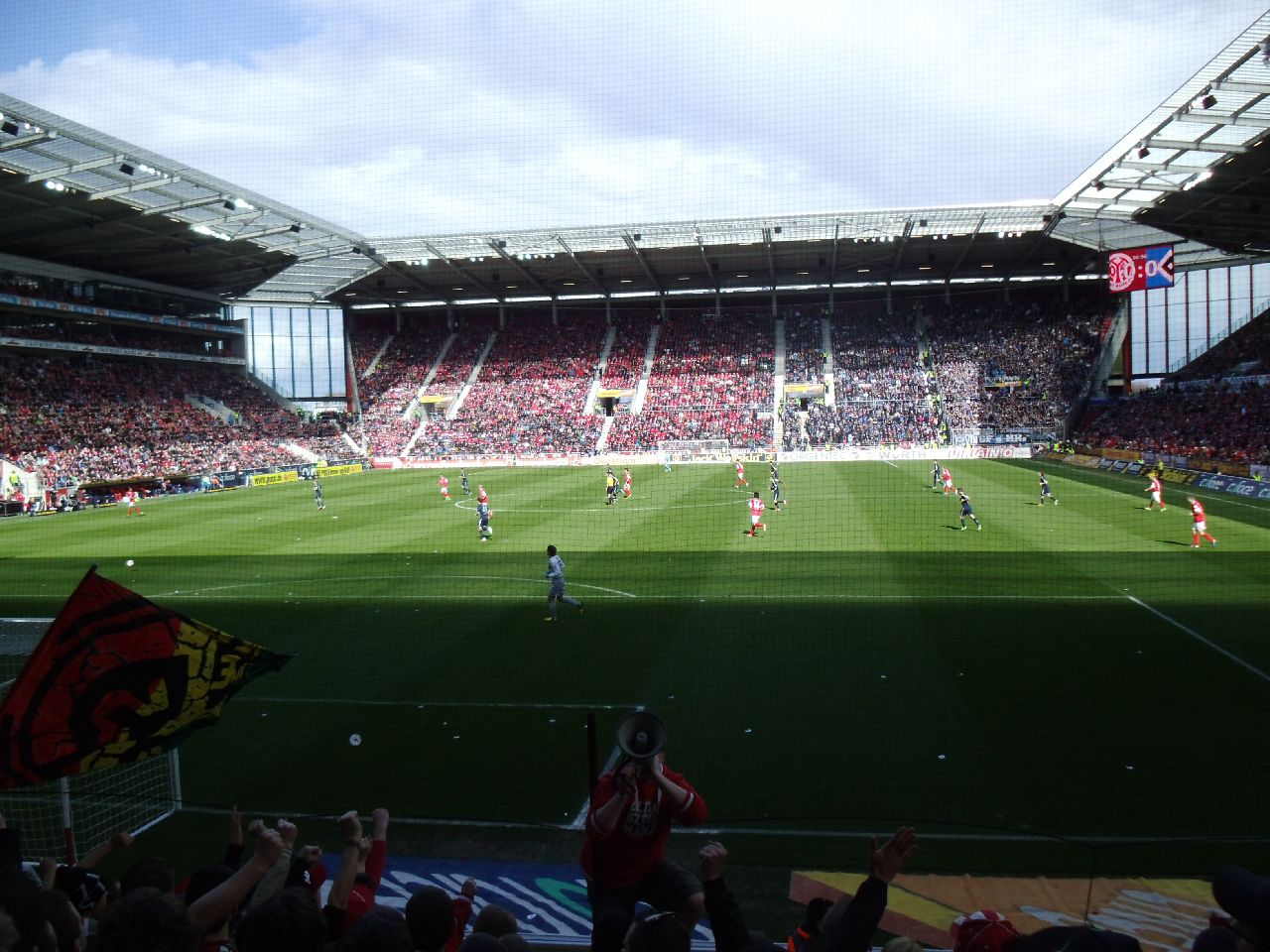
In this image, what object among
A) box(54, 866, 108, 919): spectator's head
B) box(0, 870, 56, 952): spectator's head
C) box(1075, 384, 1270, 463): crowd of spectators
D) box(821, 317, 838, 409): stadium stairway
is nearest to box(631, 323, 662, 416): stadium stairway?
box(821, 317, 838, 409): stadium stairway

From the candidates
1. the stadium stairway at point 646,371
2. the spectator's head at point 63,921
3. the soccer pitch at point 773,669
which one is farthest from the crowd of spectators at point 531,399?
the spectator's head at point 63,921

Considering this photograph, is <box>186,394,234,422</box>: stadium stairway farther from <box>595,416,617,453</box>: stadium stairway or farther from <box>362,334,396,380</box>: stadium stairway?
<box>595,416,617,453</box>: stadium stairway

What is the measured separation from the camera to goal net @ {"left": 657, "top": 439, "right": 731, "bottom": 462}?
49.7 m

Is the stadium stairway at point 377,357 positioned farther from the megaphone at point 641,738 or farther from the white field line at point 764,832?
Answer: the megaphone at point 641,738

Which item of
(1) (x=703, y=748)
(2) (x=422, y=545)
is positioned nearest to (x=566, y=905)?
(1) (x=703, y=748)

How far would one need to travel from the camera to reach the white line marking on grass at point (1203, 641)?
10453mm

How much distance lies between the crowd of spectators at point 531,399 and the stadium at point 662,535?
0.36m

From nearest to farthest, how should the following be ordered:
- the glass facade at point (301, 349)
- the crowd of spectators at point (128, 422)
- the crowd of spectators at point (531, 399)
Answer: the crowd of spectators at point (128, 422)
the crowd of spectators at point (531, 399)
the glass facade at point (301, 349)

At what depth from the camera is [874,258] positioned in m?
51.4

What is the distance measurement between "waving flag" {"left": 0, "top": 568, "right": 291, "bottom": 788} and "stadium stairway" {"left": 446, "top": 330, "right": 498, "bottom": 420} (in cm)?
5390

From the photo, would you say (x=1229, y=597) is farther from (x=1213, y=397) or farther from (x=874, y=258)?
(x=874, y=258)

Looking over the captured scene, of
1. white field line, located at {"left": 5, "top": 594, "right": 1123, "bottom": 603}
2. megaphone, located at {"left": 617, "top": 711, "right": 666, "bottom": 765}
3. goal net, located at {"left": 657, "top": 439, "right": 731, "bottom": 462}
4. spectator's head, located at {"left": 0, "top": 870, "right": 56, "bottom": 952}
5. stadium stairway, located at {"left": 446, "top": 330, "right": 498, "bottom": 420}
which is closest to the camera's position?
spectator's head, located at {"left": 0, "top": 870, "right": 56, "bottom": 952}

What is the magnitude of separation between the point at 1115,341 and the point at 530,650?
2043 inches

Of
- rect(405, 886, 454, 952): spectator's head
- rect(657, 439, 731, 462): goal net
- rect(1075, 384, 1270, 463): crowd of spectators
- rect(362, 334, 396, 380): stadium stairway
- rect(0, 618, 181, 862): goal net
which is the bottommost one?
rect(0, 618, 181, 862): goal net
